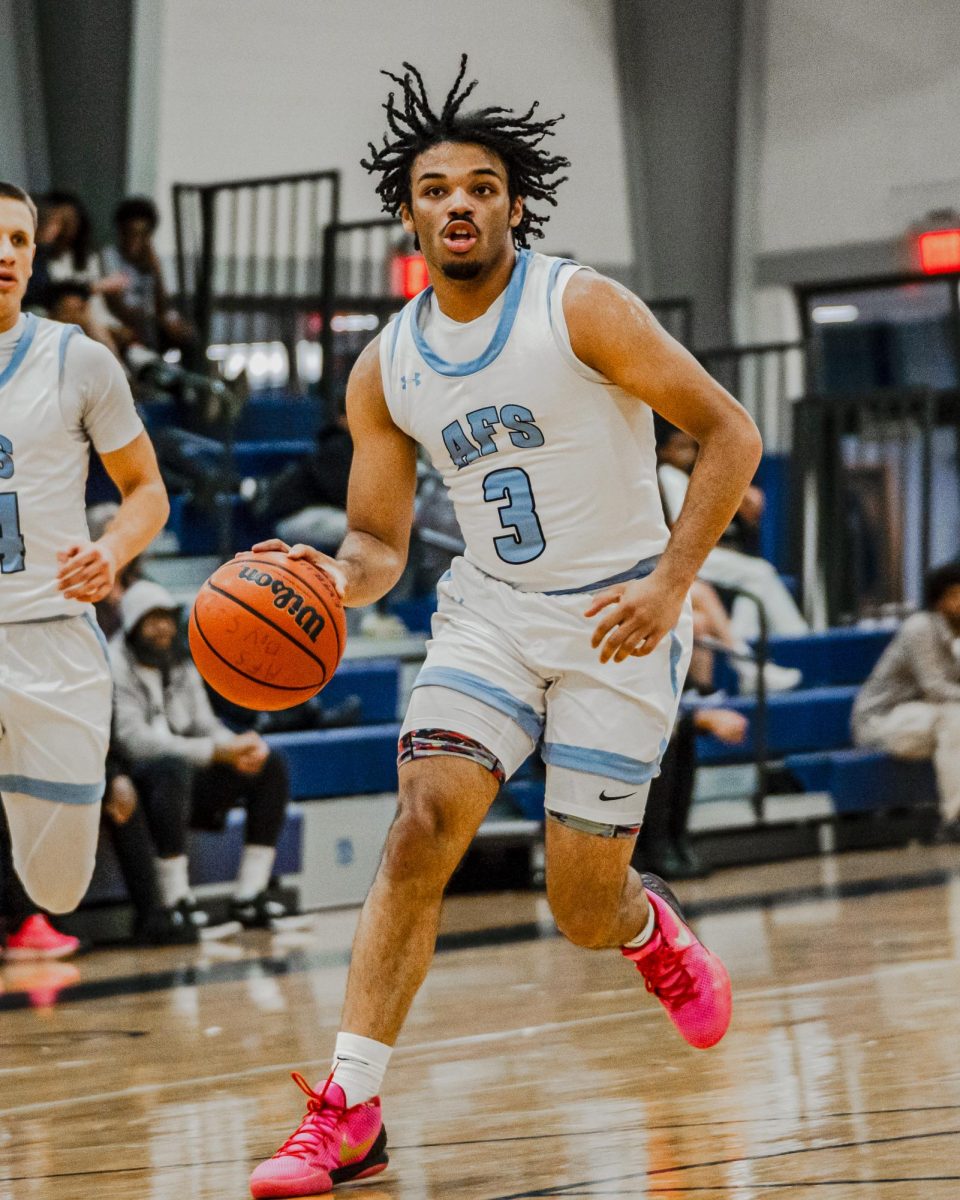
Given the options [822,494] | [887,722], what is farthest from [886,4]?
[887,722]

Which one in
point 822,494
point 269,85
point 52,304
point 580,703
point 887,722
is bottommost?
point 887,722

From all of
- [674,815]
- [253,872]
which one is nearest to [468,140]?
[253,872]

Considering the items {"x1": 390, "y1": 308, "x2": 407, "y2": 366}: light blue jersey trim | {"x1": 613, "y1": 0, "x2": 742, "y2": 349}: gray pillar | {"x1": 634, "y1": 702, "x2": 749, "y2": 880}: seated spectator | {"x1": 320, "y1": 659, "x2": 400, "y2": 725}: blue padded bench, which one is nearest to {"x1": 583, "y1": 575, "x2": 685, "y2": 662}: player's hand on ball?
{"x1": 390, "y1": 308, "x2": 407, "y2": 366}: light blue jersey trim

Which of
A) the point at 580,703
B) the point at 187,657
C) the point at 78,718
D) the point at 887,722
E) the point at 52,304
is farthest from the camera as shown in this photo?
the point at 887,722

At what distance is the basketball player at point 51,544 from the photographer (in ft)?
14.4

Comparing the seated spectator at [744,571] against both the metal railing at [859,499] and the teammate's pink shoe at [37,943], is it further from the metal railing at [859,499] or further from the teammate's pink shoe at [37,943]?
the teammate's pink shoe at [37,943]

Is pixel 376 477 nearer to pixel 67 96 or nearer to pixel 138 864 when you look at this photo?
pixel 138 864

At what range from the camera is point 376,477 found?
3.85 metres

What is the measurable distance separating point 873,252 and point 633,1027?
8.69 meters

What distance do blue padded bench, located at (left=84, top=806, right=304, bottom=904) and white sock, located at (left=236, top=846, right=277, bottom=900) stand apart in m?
0.24

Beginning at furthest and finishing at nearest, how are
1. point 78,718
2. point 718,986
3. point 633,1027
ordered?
1. point 633,1027
2. point 78,718
3. point 718,986

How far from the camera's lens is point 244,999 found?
18.6 ft

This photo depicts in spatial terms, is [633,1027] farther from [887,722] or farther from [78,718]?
[887,722]

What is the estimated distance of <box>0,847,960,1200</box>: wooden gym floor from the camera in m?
3.37
